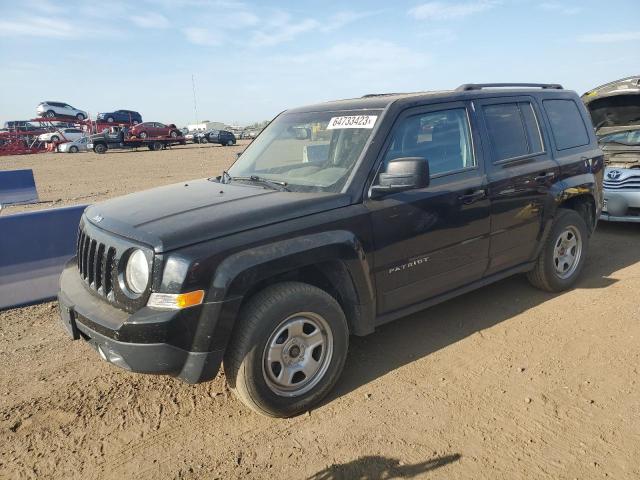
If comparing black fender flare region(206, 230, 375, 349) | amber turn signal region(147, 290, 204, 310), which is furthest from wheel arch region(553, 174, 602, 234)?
amber turn signal region(147, 290, 204, 310)

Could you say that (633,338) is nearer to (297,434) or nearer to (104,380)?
(297,434)

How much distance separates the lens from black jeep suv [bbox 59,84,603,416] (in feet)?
8.72

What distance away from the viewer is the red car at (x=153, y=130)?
1331 inches

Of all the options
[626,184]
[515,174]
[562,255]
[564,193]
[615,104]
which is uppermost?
[615,104]

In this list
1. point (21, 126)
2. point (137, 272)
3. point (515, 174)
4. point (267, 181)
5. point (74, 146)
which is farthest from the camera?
point (21, 126)

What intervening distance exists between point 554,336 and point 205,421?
2.77 meters

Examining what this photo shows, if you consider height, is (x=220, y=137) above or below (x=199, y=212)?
below

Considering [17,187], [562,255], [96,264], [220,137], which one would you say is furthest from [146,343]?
[220,137]

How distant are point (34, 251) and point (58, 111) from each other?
41595 mm

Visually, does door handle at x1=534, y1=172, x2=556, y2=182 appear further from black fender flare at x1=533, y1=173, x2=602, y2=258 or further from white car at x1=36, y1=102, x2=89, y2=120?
white car at x1=36, y1=102, x2=89, y2=120

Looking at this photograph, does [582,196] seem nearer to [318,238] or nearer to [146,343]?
[318,238]

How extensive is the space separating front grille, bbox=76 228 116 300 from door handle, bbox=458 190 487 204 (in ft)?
8.12

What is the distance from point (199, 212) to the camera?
3.00 meters

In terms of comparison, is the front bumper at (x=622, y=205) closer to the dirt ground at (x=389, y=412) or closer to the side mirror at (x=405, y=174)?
the dirt ground at (x=389, y=412)
